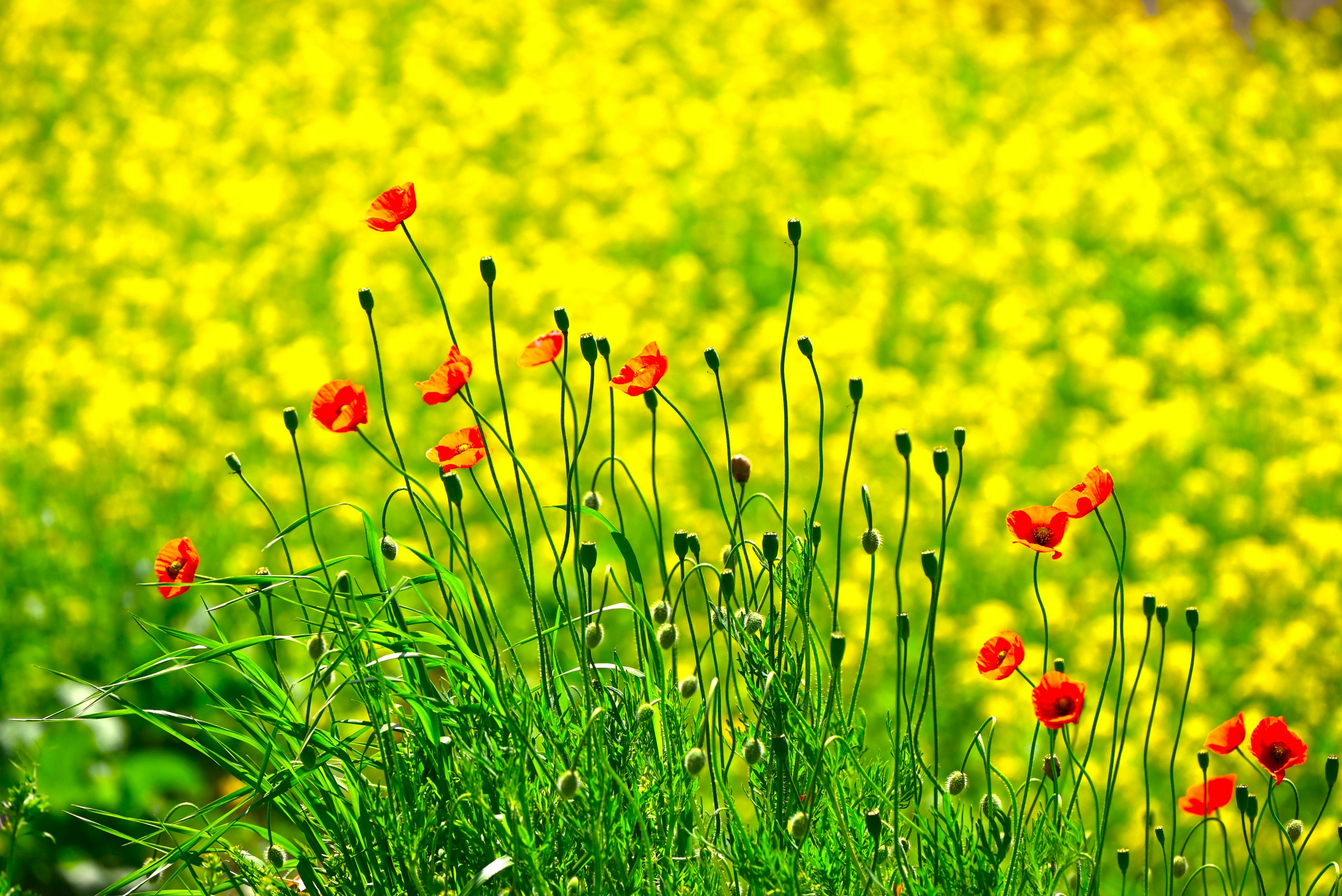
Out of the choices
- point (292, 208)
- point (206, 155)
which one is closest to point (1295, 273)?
point (292, 208)

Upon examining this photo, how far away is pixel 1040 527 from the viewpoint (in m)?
1.26

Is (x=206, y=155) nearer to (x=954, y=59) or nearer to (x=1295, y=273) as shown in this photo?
(x=954, y=59)

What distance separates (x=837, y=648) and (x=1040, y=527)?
27 cm

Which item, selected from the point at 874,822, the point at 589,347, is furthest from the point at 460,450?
the point at 874,822

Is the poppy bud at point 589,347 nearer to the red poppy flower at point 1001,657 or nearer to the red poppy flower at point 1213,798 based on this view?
the red poppy flower at point 1001,657

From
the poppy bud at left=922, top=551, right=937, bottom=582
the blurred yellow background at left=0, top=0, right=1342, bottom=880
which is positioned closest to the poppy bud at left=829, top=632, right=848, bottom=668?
the poppy bud at left=922, top=551, right=937, bottom=582

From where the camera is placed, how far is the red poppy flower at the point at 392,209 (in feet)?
4.28

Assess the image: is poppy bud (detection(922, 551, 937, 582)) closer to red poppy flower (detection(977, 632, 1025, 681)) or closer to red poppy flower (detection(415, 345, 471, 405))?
red poppy flower (detection(977, 632, 1025, 681))

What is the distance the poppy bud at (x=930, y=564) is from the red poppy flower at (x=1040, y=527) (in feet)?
0.41

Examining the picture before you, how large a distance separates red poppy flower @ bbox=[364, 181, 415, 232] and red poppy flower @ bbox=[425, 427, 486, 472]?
0.22m

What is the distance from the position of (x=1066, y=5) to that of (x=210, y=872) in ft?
26.5

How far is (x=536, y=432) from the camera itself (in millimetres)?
4219

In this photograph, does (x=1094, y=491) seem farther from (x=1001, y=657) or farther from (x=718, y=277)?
(x=718, y=277)

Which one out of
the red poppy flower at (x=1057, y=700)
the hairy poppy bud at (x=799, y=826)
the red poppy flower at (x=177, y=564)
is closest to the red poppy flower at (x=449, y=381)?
the red poppy flower at (x=177, y=564)
